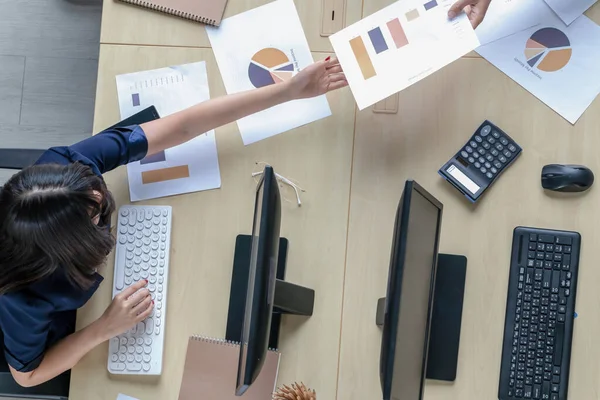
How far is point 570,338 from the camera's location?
1.13 metres

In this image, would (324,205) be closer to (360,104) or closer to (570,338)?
(360,104)

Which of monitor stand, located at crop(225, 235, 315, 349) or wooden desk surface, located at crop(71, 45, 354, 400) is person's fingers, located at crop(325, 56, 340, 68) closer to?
wooden desk surface, located at crop(71, 45, 354, 400)

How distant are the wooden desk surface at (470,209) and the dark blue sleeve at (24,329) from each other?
560 millimetres

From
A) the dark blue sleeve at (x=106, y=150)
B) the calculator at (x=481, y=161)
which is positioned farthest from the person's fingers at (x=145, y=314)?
the calculator at (x=481, y=161)

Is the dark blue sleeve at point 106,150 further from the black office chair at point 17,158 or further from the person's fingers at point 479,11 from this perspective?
the person's fingers at point 479,11

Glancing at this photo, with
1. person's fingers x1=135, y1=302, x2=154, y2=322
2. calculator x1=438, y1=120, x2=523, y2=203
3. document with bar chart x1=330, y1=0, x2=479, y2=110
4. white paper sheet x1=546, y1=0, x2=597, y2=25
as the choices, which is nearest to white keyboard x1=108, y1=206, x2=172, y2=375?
person's fingers x1=135, y1=302, x2=154, y2=322

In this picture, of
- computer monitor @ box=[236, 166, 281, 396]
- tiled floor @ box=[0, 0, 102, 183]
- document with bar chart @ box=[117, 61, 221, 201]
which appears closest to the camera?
computer monitor @ box=[236, 166, 281, 396]

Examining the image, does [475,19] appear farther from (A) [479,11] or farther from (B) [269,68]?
(B) [269,68]

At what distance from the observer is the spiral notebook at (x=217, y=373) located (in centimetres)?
116

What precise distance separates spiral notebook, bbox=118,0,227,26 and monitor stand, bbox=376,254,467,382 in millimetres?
662

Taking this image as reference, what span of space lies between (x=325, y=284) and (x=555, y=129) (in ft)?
1.77

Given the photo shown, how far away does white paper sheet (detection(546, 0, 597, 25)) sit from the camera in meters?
1.19

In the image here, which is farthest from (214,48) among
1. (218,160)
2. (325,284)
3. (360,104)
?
(325,284)

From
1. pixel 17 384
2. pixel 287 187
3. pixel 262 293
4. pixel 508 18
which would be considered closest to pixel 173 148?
pixel 287 187
